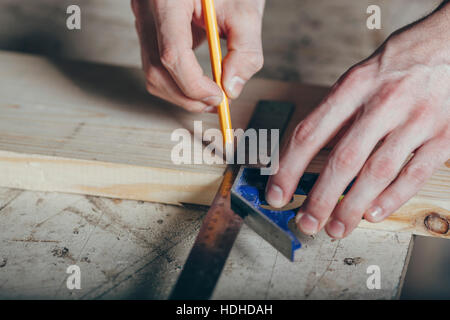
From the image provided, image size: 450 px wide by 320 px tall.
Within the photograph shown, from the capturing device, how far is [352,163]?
0.81 metres

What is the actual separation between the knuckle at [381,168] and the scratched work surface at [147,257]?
0.65ft

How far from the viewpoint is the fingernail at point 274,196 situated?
843 mm

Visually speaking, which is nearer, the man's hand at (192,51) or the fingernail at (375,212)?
the fingernail at (375,212)

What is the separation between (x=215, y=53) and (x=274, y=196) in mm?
370

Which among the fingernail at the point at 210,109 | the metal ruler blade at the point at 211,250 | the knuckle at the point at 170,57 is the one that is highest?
the knuckle at the point at 170,57

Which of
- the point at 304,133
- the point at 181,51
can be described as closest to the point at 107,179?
the point at 181,51

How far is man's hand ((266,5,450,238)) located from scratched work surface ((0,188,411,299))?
10cm

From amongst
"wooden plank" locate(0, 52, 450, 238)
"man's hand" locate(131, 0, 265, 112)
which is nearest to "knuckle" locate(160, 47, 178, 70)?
"man's hand" locate(131, 0, 265, 112)

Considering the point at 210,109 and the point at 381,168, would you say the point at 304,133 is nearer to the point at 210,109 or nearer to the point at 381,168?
the point at 381,168

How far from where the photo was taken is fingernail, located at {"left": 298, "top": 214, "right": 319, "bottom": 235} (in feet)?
2.74

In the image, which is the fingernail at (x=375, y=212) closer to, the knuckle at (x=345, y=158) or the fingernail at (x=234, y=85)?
the knuckle at (x=345, y=158)

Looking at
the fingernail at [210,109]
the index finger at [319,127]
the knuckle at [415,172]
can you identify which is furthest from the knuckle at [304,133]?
the fingernail at [210,109]

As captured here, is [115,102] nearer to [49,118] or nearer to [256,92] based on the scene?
[49,118]
